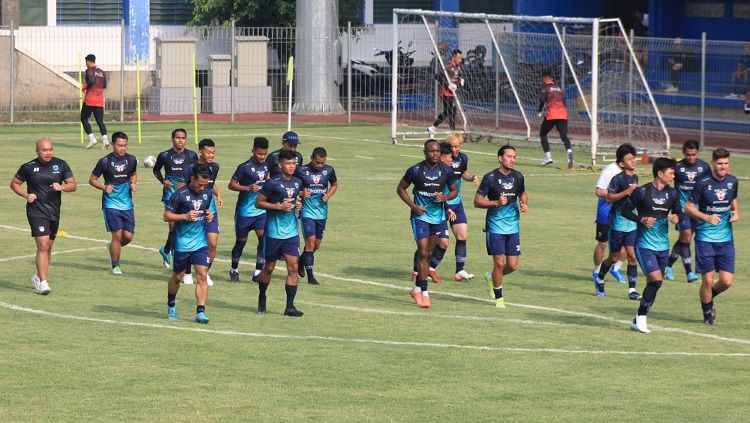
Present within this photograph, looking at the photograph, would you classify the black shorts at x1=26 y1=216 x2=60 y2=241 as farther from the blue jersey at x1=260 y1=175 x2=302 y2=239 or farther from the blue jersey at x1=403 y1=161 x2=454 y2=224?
Result: the blue jersey at x1=403 y1=161 x2=454 y2=224

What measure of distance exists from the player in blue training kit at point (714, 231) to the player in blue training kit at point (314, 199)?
523 cm

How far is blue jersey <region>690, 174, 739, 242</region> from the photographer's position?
706 inches

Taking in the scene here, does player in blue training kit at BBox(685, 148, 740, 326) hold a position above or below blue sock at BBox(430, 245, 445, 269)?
above

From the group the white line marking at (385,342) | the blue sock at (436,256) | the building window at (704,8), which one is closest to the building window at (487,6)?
the building window at (704,8)

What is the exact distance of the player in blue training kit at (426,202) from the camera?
19094 millimetres

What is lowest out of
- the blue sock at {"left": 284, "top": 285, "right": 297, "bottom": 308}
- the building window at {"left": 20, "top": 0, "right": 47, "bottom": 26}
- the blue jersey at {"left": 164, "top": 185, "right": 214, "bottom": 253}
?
the blue sock at {"left": 284, "top": 285, "right": 297, "bottom": 308}

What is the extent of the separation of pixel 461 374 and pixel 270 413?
245 cm

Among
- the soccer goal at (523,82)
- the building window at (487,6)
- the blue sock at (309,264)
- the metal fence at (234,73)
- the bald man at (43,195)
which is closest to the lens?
the bald man at (43,195)

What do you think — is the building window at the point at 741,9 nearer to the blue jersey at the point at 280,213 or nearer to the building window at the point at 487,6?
the building window at the point at 487,6

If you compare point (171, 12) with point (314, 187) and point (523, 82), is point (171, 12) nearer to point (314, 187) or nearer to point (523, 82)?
point (523, 82)

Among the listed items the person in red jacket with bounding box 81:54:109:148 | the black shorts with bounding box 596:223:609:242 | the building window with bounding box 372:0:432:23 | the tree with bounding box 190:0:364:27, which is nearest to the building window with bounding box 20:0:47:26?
the tree with bounding box 190:0:364:27

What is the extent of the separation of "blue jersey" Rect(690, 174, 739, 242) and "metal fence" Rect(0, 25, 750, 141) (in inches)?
749

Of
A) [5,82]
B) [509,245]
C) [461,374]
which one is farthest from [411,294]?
[5,82]

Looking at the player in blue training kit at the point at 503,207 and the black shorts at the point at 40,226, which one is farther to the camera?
the black shorts at the point at 40,226
